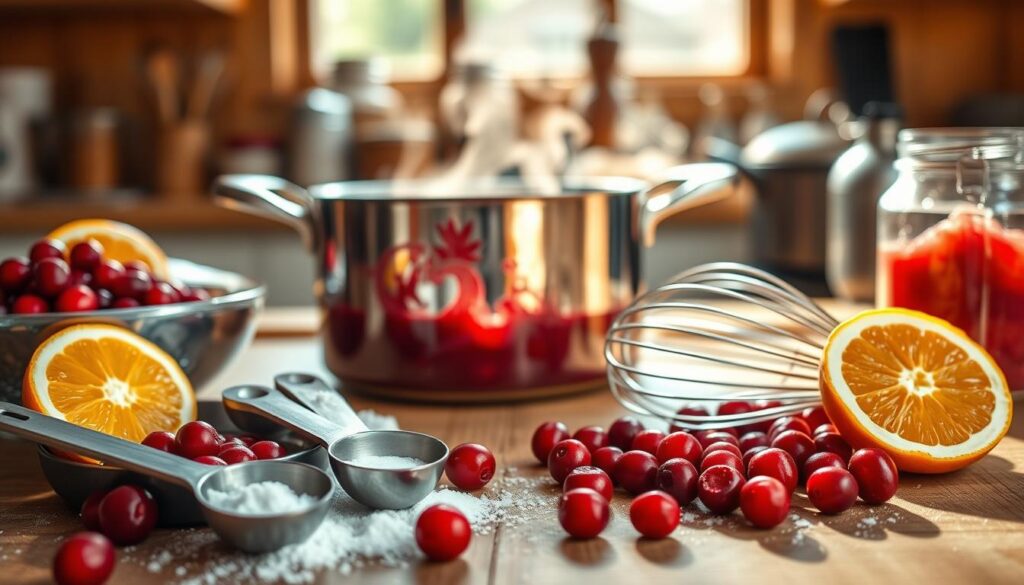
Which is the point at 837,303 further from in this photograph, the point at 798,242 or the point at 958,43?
the point at 958,43

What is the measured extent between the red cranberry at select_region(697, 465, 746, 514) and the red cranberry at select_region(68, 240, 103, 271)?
0.43 meters

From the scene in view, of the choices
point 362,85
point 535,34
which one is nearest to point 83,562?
point 362,85

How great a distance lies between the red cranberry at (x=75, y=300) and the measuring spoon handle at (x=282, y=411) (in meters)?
0.12

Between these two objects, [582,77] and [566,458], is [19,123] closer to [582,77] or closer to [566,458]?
[582,77]

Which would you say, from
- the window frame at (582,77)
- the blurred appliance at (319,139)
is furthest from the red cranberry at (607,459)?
the window frame at (582,77)

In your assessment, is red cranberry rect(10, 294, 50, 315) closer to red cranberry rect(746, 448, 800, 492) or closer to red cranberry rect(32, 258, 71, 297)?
red cranberry rect(32, 258, 71, 297)

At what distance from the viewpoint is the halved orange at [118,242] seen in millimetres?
837

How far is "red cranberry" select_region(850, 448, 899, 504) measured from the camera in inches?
20.7

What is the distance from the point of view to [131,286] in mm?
696

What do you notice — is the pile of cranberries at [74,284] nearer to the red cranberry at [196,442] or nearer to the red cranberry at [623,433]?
the red cranberry at [196,442]

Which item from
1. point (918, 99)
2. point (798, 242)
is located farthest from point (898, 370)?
point (918, 99)

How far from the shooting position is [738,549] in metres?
0.47

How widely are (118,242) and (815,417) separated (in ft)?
1.78

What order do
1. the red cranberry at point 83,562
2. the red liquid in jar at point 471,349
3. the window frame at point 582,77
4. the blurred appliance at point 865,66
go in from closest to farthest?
the red cranberry at point 83,562, the red liquid in jar at point 471,349, the blurred appliance at point 865,66, the window frame at point 582,77
